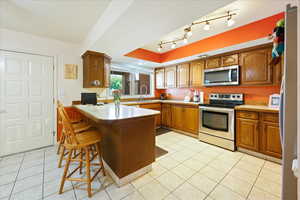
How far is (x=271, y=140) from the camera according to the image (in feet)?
7.01

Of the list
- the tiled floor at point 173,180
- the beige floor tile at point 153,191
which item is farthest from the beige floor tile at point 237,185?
the beige floor tile at point 153,191

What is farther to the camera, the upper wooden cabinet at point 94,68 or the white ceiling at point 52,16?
the upper wooden cabinet at point 94,68

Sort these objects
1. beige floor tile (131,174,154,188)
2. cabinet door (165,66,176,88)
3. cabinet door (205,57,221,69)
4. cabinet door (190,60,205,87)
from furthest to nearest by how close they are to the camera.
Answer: cabinet door (165,66,176,88) < cabinet door (190,60,205,87) < cabinet door (205,57,221,69) < beige floor tile (131,174,154,188)

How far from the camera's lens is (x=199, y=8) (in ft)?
4.37

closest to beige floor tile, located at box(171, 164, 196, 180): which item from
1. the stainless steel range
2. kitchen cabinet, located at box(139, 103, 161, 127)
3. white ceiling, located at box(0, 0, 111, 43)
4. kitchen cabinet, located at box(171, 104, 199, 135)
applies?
the stainless steel range

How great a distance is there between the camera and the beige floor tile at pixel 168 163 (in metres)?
2.04

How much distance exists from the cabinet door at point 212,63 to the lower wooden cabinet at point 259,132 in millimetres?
1308

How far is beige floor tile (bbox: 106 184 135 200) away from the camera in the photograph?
1442 mm

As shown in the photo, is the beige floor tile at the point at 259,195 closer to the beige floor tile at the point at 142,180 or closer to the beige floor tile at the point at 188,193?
the beige floor tile at the point at 188,193

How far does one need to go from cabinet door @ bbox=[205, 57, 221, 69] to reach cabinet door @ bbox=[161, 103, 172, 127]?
164 cm

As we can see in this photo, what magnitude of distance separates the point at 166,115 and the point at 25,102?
3.58 meters

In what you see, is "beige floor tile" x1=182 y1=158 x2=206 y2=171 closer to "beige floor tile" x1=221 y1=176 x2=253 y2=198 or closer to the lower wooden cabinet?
"beige floor tile" x1=221 y1=176 x2=253 y2=198

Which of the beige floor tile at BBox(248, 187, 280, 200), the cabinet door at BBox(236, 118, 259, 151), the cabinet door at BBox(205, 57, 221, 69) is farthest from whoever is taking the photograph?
the cabinet door at BBox(205, 57, 221, 69)

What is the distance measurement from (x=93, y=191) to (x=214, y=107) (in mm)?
2746
